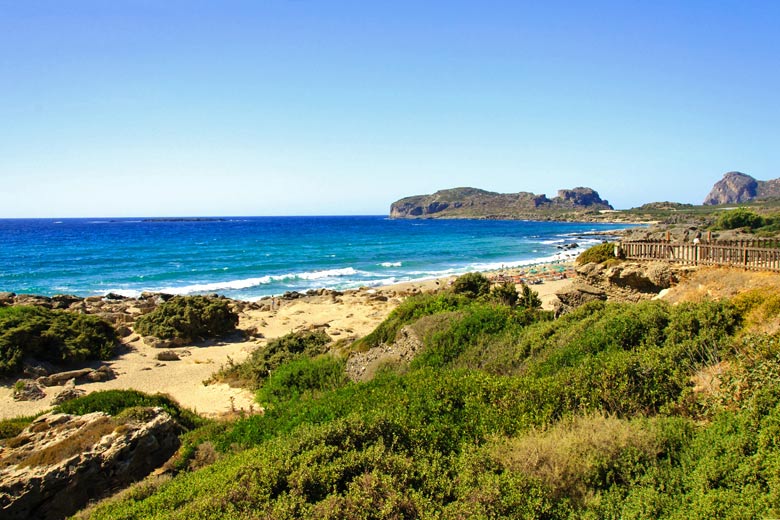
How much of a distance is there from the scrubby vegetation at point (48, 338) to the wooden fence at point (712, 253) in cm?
1913

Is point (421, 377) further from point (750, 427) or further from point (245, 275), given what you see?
point (245, 275)

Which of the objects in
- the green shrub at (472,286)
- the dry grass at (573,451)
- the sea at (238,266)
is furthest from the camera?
the sea at (238,266)

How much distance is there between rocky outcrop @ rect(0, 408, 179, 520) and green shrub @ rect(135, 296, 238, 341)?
38.7 ft

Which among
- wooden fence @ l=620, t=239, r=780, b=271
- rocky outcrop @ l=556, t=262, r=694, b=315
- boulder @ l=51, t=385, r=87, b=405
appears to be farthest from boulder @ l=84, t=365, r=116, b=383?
wooden fence @ l=620, t=239, r=780, b=271

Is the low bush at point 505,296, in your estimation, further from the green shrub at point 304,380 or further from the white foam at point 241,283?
the white foam at point 241,283

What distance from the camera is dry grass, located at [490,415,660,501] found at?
4.57 meters

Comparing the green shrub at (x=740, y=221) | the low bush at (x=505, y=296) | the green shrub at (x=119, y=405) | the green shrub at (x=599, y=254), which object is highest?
the green shrub at (x=740, y=221)

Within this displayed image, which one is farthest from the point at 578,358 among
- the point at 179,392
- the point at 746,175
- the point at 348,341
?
the point at 746,175

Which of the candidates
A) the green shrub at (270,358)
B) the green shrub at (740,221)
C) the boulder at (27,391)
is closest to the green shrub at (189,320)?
the green shrub at (270,358)

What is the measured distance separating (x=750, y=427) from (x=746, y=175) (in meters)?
248

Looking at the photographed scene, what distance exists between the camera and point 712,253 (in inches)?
560

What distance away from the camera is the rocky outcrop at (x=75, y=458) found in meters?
5.91

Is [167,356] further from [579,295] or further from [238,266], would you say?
[238,266]

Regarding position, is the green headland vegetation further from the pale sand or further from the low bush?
the low bush
